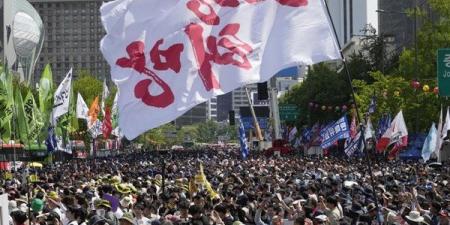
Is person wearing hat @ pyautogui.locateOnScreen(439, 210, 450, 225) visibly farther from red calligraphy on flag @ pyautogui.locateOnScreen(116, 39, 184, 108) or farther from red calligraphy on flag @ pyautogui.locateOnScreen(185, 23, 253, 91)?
red calligraphy on flag @ pyautogui.locateOnScreen(116, 39, 184, 108)

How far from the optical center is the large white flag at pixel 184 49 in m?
9.12

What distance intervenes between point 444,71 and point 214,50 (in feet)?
39.4

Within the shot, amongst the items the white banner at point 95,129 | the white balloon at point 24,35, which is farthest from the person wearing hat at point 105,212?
the white banner at point 95,129

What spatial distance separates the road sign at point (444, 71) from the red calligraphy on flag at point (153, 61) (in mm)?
11471

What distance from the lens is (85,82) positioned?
105500 millimetres

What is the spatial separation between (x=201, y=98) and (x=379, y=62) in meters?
66.0

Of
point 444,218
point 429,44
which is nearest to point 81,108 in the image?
point 429,44

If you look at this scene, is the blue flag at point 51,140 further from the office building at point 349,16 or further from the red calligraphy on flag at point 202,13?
the office building at point 349,16

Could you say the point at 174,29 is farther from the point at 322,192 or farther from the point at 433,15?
the point at 433,15

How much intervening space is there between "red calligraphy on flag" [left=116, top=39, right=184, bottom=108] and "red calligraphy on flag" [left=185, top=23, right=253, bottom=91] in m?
0.18

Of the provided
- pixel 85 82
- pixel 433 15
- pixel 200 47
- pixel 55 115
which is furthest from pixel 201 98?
pixel 85 82

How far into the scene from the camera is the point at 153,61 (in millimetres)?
9461

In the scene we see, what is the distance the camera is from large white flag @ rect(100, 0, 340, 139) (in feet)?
29.9

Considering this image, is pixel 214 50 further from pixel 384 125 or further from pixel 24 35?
pixel 384 125
